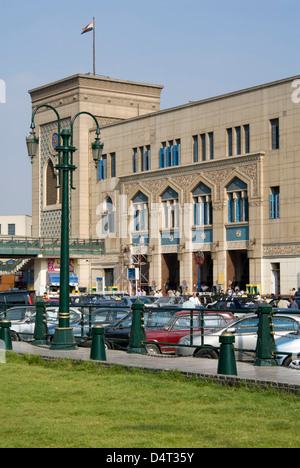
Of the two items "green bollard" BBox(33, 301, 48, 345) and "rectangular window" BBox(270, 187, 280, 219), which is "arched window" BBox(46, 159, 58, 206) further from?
"green bollard" BBox(33, 301, 48, 345)

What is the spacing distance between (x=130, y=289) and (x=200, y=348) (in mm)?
47681

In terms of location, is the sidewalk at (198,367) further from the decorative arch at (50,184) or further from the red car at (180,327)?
the decorative arch at (50,184)

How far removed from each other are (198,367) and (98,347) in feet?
9.53

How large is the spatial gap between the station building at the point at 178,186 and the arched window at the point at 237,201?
8cm

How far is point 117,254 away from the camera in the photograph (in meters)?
70.6

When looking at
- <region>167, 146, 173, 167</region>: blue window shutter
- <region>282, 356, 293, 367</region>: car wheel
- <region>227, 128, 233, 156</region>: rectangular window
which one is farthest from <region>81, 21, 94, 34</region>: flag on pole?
<region>282, 356, 293, 367</region>: car wheel

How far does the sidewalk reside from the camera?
13.1 meters

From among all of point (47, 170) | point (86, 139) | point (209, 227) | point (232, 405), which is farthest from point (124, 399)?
point (47, 170)

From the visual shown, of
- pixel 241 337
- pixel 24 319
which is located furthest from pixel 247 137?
pixel 241 337

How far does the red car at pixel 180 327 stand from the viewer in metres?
18.8

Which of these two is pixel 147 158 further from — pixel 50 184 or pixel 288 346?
pixel 288 346

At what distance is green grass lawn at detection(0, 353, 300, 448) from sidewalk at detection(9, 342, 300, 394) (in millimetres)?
207

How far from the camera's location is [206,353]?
1875cm

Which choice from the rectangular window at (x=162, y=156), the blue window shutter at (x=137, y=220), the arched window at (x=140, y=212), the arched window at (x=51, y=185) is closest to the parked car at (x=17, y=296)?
the arched window at (x=140, y=212)
